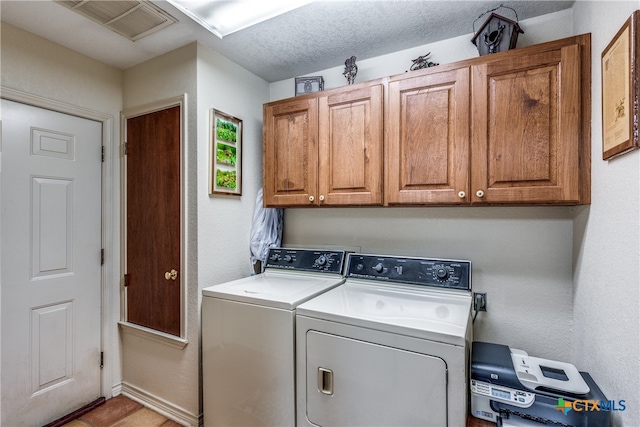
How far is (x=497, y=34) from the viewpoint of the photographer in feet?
4.99

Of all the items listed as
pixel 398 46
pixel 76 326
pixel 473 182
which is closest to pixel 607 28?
pixel 473 182

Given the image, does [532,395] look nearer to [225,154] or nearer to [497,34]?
[497,34]

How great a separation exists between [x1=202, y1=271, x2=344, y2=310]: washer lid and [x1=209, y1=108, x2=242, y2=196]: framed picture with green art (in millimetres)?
648

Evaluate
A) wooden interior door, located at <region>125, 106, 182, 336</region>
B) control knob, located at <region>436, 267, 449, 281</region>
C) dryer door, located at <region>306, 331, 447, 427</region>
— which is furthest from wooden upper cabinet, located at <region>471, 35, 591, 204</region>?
wooden interior door, located at <region>125, 106, 182, 336</region>

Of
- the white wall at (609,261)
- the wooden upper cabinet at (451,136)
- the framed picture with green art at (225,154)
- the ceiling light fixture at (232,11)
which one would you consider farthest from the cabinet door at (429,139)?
the framed picture with green art at (225,154)

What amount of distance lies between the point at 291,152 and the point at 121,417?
2.17m

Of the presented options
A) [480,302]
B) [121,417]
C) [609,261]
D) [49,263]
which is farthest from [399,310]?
[49,263]

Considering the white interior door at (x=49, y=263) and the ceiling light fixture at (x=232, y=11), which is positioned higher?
the ceiling light fixture at (x=232, y=11)

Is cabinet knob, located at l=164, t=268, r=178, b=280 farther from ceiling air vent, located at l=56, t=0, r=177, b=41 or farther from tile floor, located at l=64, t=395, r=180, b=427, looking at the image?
ceiling air vent, located at l=56, t=0, r=177, b=41

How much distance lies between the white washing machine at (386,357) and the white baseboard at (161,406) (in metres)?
0.95

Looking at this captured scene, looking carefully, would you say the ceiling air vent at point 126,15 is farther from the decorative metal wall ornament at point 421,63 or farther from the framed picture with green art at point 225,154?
the decorative metal wall ornament at point 421,63

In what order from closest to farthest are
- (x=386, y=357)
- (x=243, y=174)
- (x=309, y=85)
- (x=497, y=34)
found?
1. (x=386, y=357)
2. (x=497, y=34)
3. (x=309, y=85)
4. (x=243, y=174)

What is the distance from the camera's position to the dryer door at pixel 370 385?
114 cm

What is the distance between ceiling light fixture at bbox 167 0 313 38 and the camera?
60.5 inches
